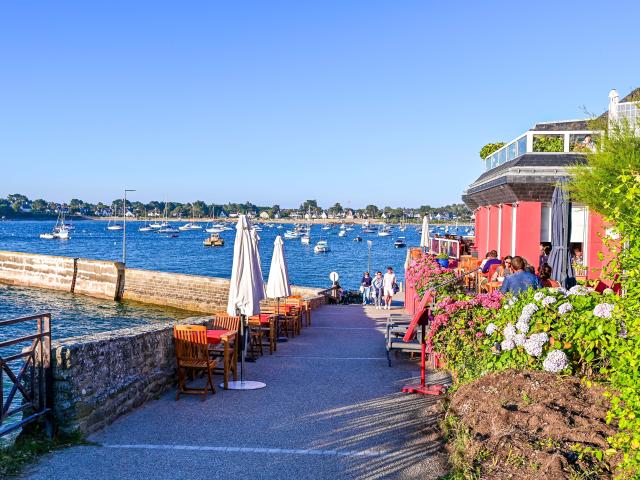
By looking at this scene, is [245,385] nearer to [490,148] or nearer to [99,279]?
[490,148]

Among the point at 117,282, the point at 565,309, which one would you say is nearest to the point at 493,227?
the point at 565,309

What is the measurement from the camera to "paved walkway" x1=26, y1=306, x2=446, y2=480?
654 centimetres

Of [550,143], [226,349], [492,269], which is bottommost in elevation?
[226,349]

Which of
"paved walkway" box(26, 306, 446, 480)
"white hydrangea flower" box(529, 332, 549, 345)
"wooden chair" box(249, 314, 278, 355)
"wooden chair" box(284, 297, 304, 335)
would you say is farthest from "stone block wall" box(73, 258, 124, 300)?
"white hydrangea flower" box(529, 332, 549, 345)

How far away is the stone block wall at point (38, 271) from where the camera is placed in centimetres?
4769

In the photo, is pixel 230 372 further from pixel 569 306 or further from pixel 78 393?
pixel 569 306

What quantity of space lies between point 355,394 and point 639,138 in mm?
9523

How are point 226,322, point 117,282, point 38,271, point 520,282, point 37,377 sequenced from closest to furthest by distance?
point 37,377
point 520,282
point 226,322
point 117,282
point 38,271

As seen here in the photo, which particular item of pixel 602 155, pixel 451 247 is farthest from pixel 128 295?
pixel 602 155

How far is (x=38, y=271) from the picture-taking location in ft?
164

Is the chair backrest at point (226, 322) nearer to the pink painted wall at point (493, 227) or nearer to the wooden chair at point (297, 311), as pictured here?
the wooden chair at point (297, 311)

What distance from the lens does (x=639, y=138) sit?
14.5 metres

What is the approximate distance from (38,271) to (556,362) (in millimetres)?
49578

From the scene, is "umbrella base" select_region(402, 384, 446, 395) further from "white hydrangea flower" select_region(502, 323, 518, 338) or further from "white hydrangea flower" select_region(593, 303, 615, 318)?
"white hydrangea flower" select_region(593, 303, 615, 318)
